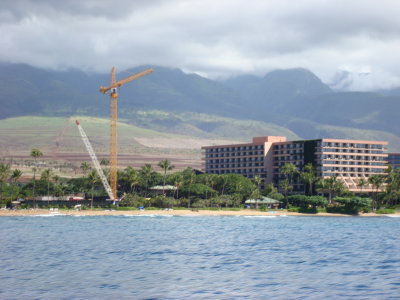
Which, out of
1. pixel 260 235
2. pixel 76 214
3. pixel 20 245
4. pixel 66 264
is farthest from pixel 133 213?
pixel 66 264

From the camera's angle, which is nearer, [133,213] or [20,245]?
[20,245]

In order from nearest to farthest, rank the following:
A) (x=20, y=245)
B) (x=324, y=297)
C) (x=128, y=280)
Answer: (x=324, y=297), (x=128, y=280), (x=20, y=245)

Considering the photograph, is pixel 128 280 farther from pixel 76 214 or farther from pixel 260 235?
pixel 76 214

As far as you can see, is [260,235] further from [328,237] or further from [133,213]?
[133,213]

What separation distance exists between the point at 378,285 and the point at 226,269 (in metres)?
14.8

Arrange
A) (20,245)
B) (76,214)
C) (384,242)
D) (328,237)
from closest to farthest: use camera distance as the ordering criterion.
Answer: (20,245) < (384,242) < (328,237) < (76,214)

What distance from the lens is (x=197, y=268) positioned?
58438 mm

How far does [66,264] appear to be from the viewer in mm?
61469

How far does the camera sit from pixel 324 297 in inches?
1709

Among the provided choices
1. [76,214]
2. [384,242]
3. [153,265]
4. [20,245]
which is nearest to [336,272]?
[153,265]

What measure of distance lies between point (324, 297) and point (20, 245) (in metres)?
50.5

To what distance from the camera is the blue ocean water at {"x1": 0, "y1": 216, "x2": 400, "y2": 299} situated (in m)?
45.7

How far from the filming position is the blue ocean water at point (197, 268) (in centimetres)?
4572

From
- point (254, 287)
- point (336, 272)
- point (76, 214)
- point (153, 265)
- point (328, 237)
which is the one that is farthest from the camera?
point (76, 214)
